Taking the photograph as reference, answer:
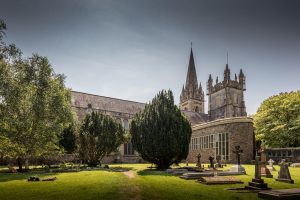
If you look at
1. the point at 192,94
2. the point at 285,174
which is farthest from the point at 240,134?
the point at 192,94

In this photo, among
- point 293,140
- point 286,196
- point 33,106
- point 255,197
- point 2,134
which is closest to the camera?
point 286,196

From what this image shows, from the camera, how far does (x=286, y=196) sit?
953 cm

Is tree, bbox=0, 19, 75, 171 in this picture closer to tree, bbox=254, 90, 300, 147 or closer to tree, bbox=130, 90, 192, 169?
tree, bbox=130, 90, 192, 169

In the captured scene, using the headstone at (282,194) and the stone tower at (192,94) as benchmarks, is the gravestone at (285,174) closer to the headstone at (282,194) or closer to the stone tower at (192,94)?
the headstone at (282,194)

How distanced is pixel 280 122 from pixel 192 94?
149ft

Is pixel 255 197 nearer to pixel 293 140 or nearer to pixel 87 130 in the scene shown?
pixel 87 130

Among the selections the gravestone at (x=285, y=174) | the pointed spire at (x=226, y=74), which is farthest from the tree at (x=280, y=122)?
the pointed spire at (x=226, y=74)

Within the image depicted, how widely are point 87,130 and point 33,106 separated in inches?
284

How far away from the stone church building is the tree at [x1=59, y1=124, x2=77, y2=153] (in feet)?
32.5

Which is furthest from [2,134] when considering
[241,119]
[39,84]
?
[241,119]

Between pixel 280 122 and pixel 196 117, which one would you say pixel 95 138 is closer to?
pixel 280 122

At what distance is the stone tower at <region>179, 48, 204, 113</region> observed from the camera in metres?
82.4

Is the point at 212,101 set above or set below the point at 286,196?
above

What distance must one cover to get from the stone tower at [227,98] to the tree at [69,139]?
4797 centimetres
